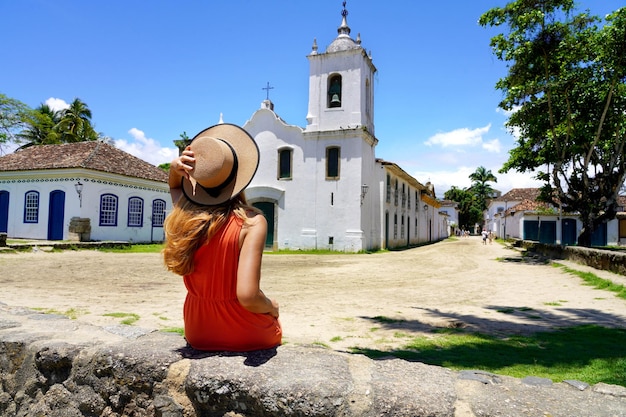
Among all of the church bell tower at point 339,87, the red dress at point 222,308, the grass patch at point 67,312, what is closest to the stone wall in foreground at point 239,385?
the red dress at point 222,308

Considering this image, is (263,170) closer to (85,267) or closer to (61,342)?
(85,267)

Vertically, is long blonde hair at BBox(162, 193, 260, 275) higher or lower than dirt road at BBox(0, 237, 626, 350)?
higher

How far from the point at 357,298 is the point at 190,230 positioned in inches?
253

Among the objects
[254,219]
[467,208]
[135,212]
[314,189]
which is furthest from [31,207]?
[467,208]

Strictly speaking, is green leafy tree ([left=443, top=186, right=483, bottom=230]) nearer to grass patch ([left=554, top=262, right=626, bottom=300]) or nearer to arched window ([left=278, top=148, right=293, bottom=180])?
arched window ([left=278, top=148, right=293, bottom=180])

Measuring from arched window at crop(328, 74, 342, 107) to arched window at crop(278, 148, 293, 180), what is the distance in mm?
3191

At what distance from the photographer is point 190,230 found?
2.14 metres

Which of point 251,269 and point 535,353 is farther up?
point 251,269

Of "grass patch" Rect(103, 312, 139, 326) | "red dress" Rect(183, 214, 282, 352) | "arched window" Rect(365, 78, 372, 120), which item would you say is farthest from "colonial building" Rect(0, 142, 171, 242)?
"red dress" Rect(183, 214, 282, 352)

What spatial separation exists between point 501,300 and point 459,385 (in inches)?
274

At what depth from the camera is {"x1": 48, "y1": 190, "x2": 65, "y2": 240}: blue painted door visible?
21.3 metres

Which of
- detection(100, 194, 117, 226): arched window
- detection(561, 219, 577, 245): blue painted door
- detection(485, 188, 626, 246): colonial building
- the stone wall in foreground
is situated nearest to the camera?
the stone wall in foreground

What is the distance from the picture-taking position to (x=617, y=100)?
15359mm

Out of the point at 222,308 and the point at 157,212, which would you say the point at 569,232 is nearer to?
the point at 157,212
